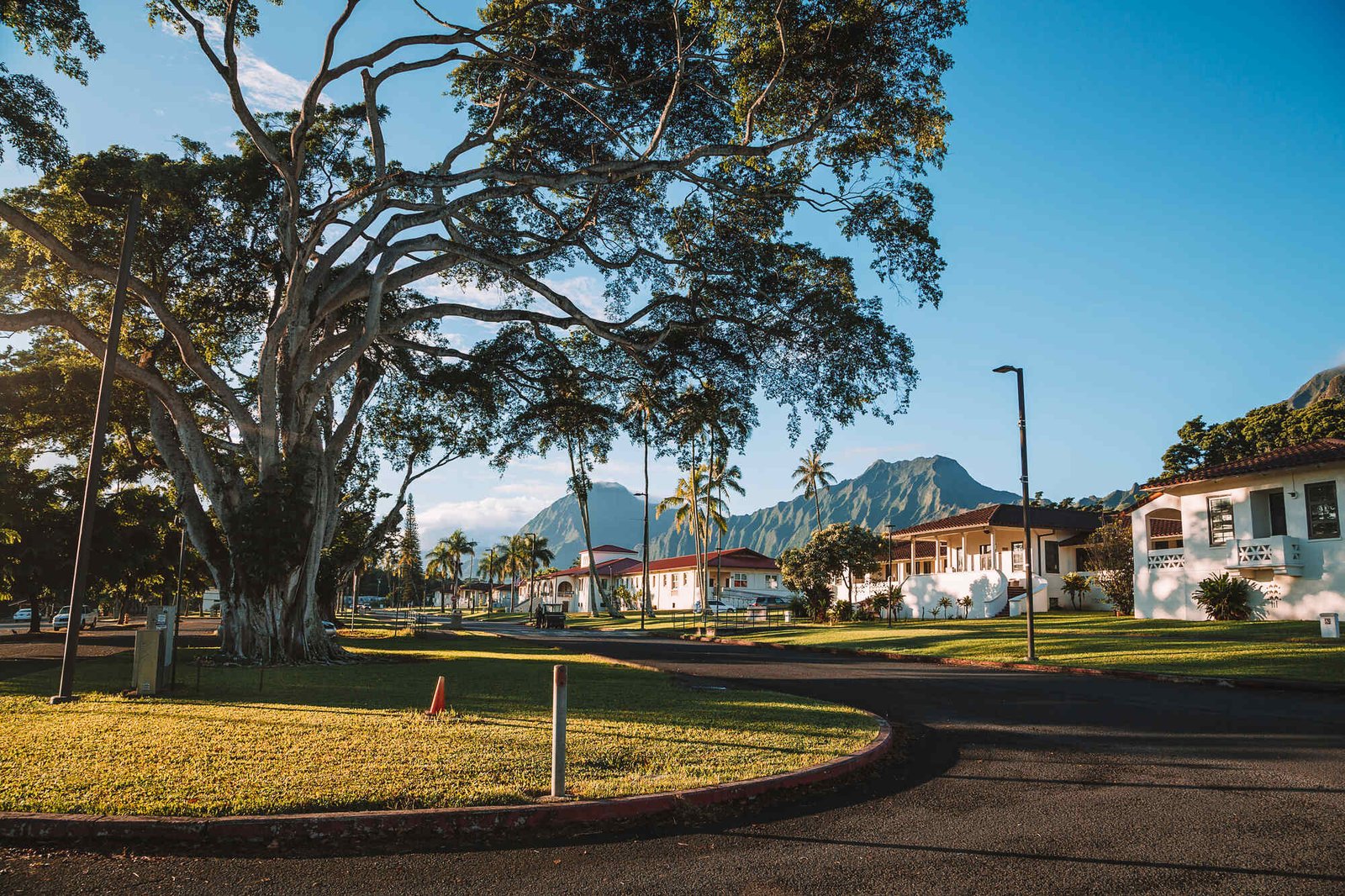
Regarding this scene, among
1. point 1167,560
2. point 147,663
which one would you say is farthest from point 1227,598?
point 147,663

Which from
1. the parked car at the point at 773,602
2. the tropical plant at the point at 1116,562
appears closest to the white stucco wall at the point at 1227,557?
the tropical plant at the point at 1116,562

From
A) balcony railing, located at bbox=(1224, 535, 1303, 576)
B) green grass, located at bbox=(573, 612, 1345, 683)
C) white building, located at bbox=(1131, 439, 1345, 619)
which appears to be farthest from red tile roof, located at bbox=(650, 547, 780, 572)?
balcony railing, located at bbox=(1224, 535, 1303, 576)

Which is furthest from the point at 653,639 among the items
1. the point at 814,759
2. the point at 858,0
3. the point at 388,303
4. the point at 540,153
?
the point at 814,759

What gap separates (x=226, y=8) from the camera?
1808 cm

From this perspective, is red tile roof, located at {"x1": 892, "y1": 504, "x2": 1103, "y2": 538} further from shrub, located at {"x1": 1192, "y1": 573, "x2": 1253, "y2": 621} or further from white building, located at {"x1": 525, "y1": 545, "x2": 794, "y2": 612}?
shrub, located at {"x1": 1192, "y1": 573, "x2": 1253, "y2": 621}

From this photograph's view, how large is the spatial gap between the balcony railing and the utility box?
29.6 metres

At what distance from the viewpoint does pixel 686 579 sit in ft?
260

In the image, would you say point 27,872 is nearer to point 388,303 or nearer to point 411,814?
point 411,814

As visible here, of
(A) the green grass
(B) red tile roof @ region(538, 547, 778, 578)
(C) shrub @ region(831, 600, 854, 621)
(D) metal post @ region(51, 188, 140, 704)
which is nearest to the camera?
(D) metal post @ region(51, 188, 140, 704)

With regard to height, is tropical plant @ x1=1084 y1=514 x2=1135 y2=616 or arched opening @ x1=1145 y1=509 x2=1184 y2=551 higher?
arched opening @ x1=1145 y1=509 x2=1184 y2=551

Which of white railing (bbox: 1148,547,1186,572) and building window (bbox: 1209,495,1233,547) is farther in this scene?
white railing (bbox: 1148,547,1186,572)

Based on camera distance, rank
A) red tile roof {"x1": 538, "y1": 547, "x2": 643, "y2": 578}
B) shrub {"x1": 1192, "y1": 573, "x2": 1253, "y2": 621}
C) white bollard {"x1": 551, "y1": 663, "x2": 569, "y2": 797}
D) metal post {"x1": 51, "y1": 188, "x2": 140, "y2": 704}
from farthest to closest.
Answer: red tile roof {"x1": 538, "y1": 547, "x2": 643, "y2": 578} < shrub {"x1": 1192, "y1": 573, "x2": 1253, "y2": 621} < metal post {"x1": 51, "y1": 188, "x2": 140, "y2": 704} < white bollard {"x1": 551, "y1": 663, "x2": 569, "y2": 797}

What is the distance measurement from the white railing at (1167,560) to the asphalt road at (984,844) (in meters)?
22.5

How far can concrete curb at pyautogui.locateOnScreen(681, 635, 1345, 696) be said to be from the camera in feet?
49.4
